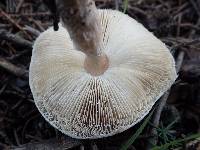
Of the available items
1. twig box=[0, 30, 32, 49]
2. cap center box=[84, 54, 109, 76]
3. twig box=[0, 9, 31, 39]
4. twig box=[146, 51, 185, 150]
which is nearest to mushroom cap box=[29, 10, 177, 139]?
cap center box=[84, 54, 109, 76]

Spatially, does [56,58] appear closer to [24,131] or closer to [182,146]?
[24,131]

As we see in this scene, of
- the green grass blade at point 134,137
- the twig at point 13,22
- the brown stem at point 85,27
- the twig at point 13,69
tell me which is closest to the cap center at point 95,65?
the brown stem at point 85,27

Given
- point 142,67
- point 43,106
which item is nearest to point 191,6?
point 142,67

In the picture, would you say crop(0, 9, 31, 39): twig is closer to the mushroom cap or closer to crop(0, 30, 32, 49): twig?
crop(0, 30, 32, 49): twig

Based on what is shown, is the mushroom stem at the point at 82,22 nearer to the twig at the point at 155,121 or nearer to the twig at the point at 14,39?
the twig at the point at 155,121

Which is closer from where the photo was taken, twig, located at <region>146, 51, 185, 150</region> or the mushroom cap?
the mushroom cap

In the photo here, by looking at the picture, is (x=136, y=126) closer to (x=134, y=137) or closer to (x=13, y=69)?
(x=134, y=137)
